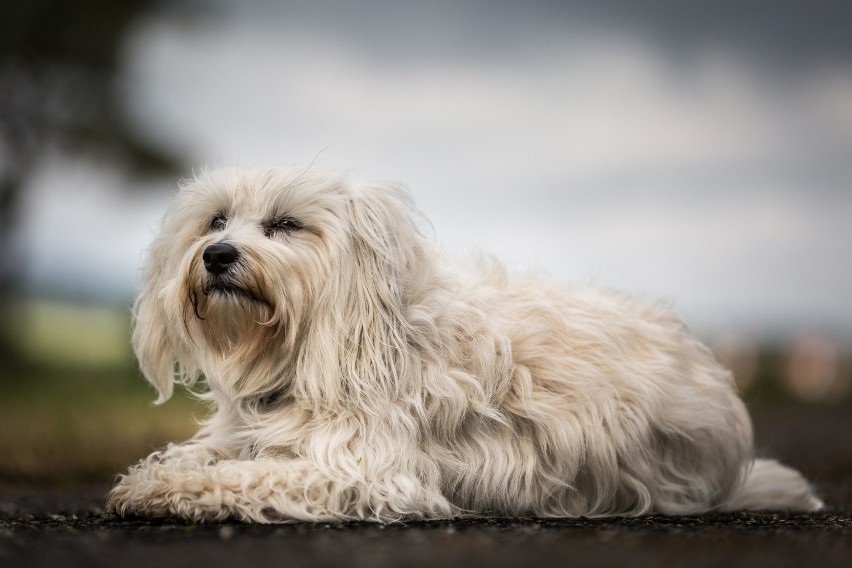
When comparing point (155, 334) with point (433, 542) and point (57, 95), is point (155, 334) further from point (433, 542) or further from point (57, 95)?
point (57, 95)

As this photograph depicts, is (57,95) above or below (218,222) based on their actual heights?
above

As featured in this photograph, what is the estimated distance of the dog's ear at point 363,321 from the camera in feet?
15.7

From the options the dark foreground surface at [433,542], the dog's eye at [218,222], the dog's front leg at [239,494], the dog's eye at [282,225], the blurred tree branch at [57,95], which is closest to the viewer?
the dark foreground surface at [433,542]

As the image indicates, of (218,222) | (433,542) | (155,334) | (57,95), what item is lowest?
(433,542)

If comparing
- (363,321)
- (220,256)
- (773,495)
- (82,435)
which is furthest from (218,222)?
(82,435)

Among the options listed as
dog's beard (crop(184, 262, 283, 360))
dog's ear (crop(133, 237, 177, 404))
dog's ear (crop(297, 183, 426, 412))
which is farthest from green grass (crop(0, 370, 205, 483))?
dog's ear (crop(297, 183, 426, 412))

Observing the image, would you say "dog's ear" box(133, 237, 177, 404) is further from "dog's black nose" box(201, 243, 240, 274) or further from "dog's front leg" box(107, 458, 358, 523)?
"dog's front leg" box(107, 458, 358, 523)

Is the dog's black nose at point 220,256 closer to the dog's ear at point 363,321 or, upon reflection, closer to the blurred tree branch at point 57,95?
the dog's ear at point 363,321

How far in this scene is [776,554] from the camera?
150 inches

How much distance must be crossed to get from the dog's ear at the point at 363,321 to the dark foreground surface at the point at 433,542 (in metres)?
0.70

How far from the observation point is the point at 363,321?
16.0 feet

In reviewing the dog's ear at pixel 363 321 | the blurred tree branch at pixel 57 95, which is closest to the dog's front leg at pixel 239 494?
the dog's ear at pixel 363 321

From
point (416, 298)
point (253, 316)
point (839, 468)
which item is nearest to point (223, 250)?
point (253, 316)

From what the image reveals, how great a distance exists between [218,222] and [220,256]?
55cm
